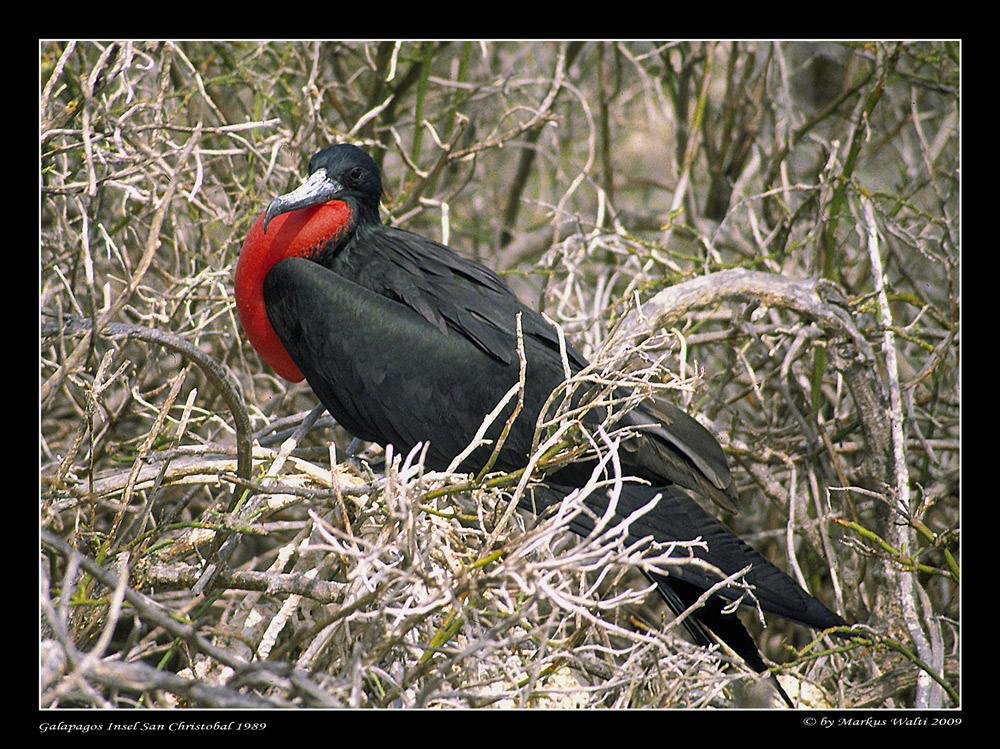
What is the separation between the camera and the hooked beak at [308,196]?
2.00m

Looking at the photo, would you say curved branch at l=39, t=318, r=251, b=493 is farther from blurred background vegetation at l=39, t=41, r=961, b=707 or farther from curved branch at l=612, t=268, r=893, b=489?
curved branch at l=612, t=268, r=893, b=489

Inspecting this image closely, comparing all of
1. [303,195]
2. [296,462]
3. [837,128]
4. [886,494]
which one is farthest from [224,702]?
[837,128]

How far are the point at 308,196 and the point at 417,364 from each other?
0.48 meters

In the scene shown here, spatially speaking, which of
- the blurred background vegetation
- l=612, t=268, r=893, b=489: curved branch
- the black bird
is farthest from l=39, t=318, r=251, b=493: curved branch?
l=612, t=268, r=893, b=489: curved branch

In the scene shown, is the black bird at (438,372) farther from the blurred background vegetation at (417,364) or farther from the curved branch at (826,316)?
the curved branch at (826,316)

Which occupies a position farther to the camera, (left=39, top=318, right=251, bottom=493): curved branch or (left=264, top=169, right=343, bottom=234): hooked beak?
(left=264, top=169, right=343, bottom=234): hooked beak

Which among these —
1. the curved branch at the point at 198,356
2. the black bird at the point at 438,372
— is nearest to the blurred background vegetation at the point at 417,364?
the curved branch at the point at 198,356

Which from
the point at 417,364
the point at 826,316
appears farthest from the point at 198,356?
the point at 826,316

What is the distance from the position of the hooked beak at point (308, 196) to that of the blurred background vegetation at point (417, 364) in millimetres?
149

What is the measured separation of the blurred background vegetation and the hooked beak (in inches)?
5.9

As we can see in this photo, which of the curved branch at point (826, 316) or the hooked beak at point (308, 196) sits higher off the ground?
the hooked beak at point (308, 196)

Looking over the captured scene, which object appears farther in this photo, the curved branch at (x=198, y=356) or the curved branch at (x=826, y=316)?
the curved branch at (x=826, y=316)

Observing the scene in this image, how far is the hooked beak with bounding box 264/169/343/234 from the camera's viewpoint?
200 centimetres

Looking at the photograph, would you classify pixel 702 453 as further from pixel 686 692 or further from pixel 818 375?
pixel 686 692
